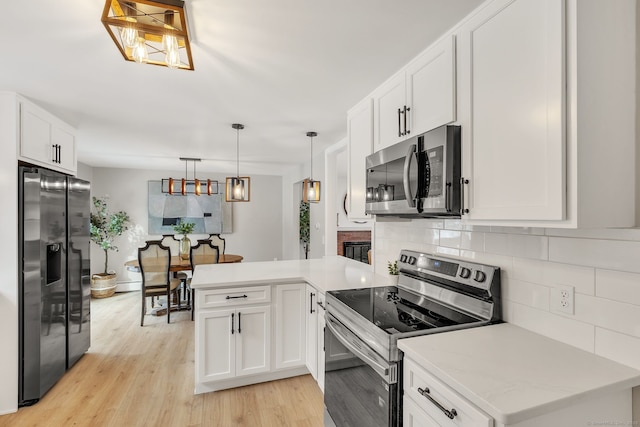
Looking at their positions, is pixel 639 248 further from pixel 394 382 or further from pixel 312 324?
pixel 312 324

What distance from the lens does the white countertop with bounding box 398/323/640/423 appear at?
3.00ft

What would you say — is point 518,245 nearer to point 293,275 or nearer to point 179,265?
point 293,275

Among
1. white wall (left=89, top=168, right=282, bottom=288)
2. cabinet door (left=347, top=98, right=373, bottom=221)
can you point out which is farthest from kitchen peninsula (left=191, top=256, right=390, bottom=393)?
white wall (left=89, top=168, right=282, bottom=288)

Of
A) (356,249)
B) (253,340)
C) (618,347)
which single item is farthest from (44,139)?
(356,249)

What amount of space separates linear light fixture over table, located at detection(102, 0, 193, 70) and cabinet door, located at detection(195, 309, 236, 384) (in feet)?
5.65

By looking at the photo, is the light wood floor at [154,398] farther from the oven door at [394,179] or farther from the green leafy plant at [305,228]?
the green leafy plant at [305,228]

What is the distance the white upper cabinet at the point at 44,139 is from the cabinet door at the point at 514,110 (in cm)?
299

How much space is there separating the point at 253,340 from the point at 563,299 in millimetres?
2033

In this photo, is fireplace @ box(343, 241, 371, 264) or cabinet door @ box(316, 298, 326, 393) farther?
fireplace @ box(343, 241, 371, 264)

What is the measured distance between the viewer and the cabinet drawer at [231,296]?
2.35 m

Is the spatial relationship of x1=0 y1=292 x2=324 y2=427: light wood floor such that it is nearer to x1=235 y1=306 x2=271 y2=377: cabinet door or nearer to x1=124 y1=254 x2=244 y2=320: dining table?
x1=235 y1=306 x2=271 y2=377: cabinet door

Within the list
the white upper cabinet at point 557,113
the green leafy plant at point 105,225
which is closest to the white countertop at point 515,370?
the white upper cabinet at point 557,113

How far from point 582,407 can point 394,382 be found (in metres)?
0.61

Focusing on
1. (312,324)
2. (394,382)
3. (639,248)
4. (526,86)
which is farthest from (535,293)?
(312,324)
